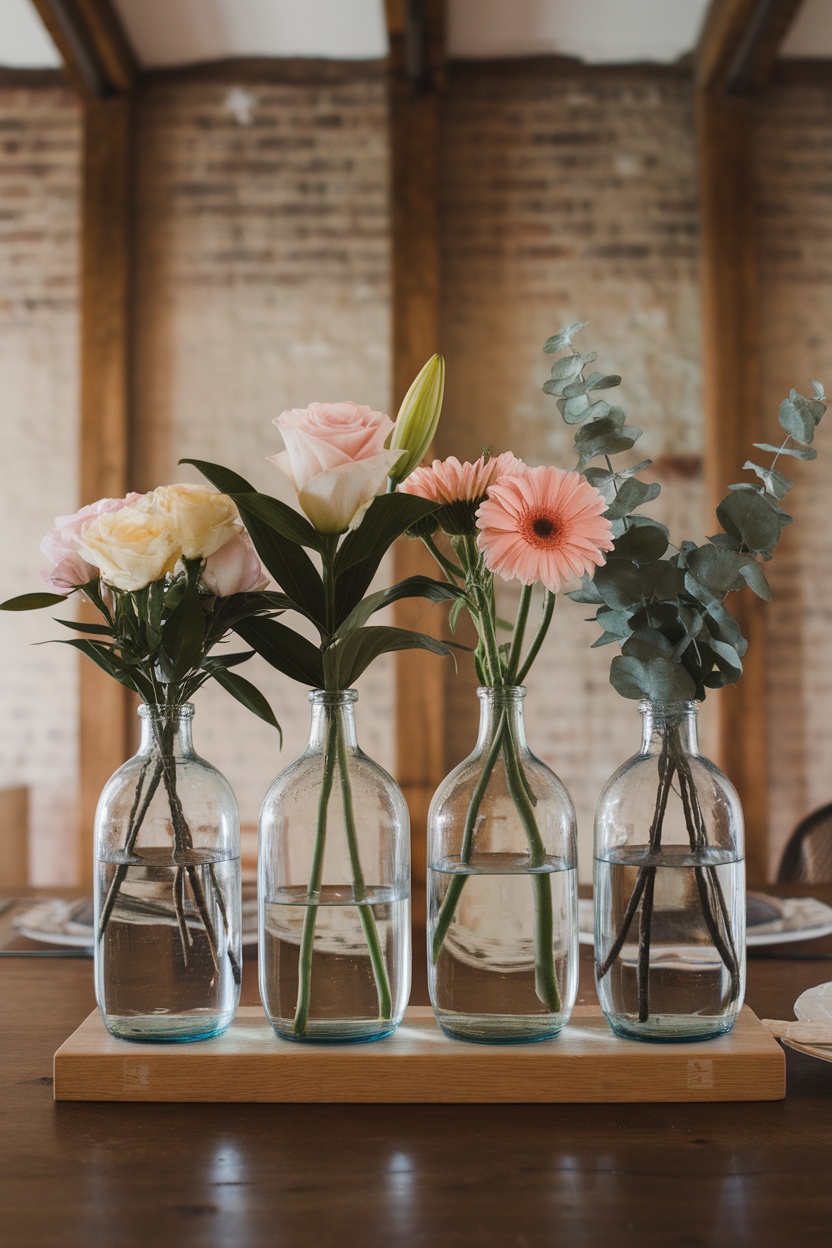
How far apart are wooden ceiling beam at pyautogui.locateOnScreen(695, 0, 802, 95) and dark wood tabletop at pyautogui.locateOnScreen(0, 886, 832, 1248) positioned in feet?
9.64

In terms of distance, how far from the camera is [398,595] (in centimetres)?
82

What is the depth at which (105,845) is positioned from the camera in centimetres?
82

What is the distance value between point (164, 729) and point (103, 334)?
2656 millimetres

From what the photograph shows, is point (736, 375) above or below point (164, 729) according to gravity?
above

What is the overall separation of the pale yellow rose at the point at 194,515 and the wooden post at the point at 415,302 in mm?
2243

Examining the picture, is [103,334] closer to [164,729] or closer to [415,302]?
[415,302]

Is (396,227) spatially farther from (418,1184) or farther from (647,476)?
(418,1184)

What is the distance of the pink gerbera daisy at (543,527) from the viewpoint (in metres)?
0.76

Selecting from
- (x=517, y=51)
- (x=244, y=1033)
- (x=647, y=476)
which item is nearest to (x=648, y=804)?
(x=244, y=1033)

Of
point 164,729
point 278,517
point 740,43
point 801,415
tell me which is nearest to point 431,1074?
point 164,729

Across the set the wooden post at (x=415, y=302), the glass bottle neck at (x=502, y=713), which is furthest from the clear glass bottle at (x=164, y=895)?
the wooden post at (x=415, y=302)

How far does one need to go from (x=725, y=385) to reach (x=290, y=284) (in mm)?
1337

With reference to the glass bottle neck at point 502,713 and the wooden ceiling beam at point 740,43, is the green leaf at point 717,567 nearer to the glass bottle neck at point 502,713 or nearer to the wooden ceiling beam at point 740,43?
the glass bottle neck at point 502,713

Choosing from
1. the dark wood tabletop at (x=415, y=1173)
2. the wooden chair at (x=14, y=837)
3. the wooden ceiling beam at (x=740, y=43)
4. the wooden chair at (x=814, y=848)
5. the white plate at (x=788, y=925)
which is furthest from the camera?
the wooden chair at (x=14, y=837)
